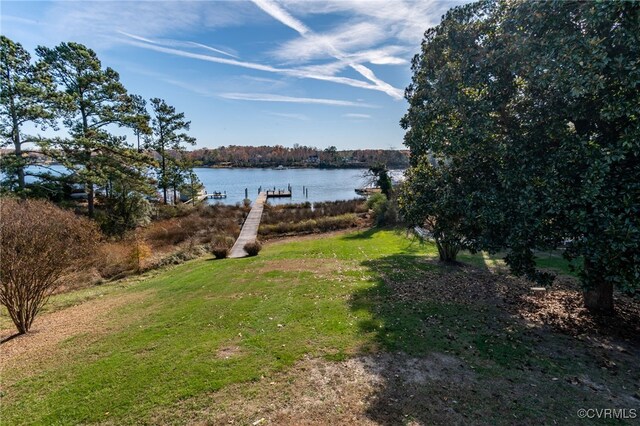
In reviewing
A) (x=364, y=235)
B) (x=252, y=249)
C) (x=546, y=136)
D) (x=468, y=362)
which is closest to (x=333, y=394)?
(x=468, y=362)

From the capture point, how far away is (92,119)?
64.5 ft

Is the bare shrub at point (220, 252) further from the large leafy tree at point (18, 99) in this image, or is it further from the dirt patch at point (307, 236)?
the large leafy tree at point (18, 99)

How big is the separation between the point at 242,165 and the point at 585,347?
124 meters

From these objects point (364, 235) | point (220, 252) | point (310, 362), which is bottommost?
point (364, 235)

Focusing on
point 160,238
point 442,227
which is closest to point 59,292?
point 160,238

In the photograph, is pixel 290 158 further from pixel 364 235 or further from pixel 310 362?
pixel 310 362

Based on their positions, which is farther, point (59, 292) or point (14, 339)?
point (59, 292)

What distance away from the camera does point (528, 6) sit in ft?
17.9

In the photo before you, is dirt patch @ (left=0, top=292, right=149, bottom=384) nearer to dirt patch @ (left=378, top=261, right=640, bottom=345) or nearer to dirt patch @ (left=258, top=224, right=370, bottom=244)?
dirt patch @ (left=378, top=261, right=640, bottom=345)

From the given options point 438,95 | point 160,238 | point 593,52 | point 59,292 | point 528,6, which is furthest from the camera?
point 160,238

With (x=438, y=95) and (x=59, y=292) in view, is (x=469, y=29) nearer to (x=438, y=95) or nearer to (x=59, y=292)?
(x=438, y=95)

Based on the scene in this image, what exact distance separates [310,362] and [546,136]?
5854 millimetres

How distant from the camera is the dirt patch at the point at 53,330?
588 centimetres

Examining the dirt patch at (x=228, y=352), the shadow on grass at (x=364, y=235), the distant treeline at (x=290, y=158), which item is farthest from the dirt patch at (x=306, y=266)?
the distant treeline at (x=290, y=158)
